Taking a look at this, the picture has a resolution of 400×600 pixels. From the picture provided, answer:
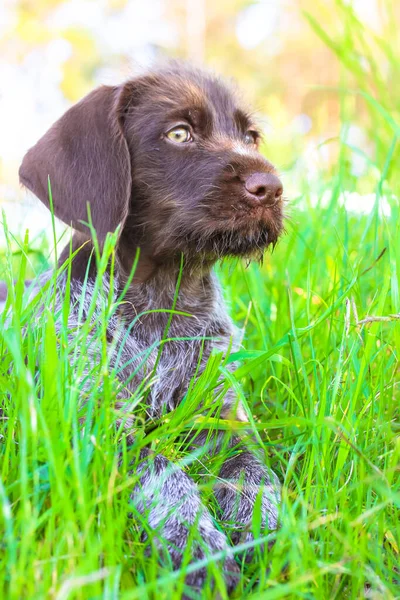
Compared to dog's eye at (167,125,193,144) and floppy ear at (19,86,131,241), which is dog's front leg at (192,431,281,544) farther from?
dog's eye at (167,125,193,144)

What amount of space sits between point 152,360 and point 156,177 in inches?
31.0

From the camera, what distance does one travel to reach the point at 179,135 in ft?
9.09

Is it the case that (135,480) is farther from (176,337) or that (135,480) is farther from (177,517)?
(176,337)

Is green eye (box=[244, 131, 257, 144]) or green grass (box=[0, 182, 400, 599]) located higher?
green eye (box=[244, 131, 257, 144])

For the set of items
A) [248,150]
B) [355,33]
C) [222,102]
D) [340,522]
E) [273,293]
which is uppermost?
[355,33]

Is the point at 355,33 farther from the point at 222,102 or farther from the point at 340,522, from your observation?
the point at 340,522

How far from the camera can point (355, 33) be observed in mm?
3879

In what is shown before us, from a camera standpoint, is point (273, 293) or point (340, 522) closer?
point (340, 522)

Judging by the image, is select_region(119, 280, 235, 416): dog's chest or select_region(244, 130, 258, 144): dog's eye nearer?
select_region(119, 280, 235, 416): dog's chest

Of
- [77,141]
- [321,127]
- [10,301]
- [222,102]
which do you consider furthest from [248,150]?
[321,127]

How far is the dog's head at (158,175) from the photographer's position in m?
2.50

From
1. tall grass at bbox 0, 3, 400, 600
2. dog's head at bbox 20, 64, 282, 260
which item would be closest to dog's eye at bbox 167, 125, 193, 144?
dog's head at bbox 20, 64, 282, 260

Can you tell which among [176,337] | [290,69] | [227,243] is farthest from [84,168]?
[290,69]

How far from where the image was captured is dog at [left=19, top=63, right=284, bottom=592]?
2.49 meters
